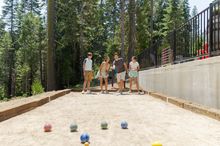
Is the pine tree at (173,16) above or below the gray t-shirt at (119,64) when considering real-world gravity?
above

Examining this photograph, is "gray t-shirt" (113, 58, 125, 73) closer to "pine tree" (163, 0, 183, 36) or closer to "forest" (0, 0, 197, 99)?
"forest" (0, 0, 197, 99)

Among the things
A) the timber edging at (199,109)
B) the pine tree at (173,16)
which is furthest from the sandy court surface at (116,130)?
the pine tree at (173,16)

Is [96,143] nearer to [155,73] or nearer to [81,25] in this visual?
[155,73]

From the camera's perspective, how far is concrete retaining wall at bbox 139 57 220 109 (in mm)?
8680

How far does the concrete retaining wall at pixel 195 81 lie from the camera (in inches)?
342

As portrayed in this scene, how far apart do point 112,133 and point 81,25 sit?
39456mm

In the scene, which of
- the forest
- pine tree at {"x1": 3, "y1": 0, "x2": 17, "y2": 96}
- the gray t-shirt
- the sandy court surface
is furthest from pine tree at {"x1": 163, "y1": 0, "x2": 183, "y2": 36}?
the sandy court surface

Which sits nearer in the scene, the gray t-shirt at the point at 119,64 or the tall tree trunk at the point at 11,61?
the gray t-shirt at the point at 119,64

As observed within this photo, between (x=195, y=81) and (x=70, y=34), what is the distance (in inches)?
1371

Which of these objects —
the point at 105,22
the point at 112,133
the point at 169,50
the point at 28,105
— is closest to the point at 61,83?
the point at 105,22

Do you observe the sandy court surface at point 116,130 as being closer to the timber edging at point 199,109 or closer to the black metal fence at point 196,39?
the timber edging at point 199,109

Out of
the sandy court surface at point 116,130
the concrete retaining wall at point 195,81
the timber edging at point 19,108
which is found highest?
the concrete retaining wall at point 195,81

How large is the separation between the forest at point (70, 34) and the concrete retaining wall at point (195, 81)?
872 inches

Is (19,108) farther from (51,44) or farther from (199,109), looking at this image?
(51,44)
